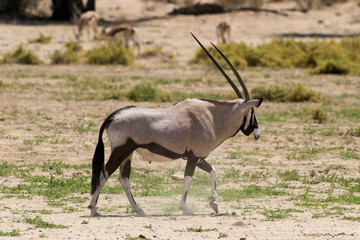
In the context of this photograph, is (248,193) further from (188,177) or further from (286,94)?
(286,94)

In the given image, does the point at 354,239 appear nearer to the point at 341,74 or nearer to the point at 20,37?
the point at 341,74

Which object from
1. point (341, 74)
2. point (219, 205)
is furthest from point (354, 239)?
point (341, 74)

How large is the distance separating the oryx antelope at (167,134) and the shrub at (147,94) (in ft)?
25.2

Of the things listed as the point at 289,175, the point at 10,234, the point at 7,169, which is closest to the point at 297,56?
the point at 289,175

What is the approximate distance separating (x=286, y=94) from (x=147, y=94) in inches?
Answer: 115

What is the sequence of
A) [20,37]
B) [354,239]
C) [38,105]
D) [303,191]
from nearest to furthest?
[354,239]
[303,191]
[38,105]
[20,37]

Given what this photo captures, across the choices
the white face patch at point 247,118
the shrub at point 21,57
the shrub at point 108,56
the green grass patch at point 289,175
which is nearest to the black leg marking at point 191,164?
the white face patch at point 247,118

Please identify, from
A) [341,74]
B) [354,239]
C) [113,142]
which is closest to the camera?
[354,239]

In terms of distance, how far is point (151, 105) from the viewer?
49.5ft

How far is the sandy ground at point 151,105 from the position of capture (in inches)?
263

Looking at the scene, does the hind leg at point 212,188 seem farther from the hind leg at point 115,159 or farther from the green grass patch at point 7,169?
the green grass patch at point 7,169

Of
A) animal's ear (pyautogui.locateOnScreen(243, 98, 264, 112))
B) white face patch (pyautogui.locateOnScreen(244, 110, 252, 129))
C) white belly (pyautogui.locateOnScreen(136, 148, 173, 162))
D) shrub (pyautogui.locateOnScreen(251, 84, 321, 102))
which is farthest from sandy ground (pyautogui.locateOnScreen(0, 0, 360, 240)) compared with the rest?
shrub (pyautogui.locateOnScreen(251, 84, 321, 102))

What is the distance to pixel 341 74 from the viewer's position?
20.9m

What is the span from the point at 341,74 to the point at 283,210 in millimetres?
13758
